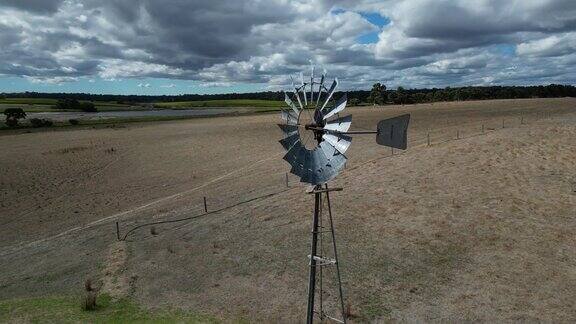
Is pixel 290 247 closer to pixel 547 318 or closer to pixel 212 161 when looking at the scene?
pixel 547 318

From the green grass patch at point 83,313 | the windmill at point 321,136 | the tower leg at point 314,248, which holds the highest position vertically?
the windmill at point 321,136

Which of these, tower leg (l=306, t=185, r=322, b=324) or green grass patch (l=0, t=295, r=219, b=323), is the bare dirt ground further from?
tower leg (l=306, t=185, r=322, b=324)

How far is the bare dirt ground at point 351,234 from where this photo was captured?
43.9 ft

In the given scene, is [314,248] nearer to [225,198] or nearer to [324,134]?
[324,134]

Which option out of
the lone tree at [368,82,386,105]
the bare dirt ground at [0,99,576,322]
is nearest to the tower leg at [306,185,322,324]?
the bare dirt ground at [0,99,576,322]

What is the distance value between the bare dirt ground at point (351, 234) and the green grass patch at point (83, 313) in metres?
0.58

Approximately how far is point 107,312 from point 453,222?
12237 mm

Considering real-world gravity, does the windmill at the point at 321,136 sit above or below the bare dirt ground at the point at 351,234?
above

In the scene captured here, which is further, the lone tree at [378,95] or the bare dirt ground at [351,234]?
the lone tree at [378,95]

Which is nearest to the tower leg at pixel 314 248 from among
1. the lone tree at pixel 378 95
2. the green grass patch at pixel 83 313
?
the green grass patch at pixel 83 313

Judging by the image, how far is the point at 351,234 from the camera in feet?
58.3

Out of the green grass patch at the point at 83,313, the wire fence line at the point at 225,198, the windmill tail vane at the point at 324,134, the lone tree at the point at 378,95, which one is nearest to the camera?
the windmill tail vane at the point at 324,134

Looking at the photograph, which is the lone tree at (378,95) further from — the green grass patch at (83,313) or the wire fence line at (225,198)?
the green grass patch at (83,313)

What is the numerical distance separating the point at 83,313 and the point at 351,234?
9.35m
